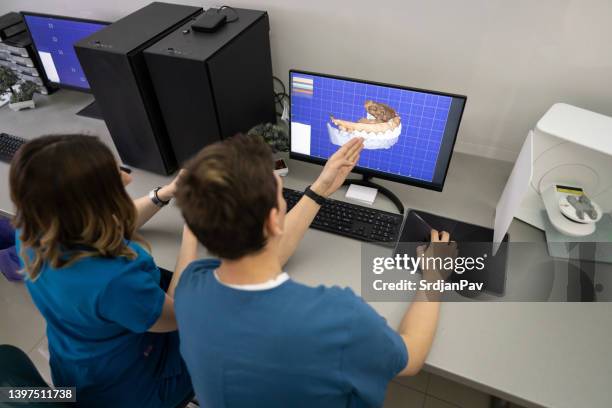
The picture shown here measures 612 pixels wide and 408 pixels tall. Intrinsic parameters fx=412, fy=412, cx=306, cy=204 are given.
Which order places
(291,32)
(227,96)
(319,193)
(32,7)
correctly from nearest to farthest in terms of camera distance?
(319,193) → (227,96) → (291,32) → (32,7)

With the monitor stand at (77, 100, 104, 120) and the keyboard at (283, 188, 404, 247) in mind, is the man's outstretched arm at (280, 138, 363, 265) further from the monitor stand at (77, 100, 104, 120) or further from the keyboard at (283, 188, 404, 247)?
the monitor stand at (77, 100, 104, 120)

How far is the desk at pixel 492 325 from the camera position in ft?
3.05

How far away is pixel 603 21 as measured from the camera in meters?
1.14

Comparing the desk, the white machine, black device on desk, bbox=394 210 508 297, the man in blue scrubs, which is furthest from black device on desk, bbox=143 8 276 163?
the white machine

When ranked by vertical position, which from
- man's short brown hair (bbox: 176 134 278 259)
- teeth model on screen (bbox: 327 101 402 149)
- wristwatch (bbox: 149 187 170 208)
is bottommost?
wristwatch (bbox: 149 187 170 208)

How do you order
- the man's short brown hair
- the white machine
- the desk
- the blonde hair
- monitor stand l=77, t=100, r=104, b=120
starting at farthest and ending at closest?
monitor stand l=77, t=100, r=104, b=120 → the white machine → the desk → the blonde hair → the man's short brown hair

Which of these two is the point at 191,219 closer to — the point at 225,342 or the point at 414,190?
the point at 225,342

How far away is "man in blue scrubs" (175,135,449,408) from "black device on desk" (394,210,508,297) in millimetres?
483

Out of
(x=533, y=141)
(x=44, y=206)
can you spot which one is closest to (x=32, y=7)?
(x=44, y=206)

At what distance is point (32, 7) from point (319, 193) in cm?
183

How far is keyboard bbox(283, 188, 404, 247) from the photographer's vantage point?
4.12 feet

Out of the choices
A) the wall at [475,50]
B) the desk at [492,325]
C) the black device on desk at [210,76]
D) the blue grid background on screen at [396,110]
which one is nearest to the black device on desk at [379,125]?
the blue grid background on screen at [396,110]

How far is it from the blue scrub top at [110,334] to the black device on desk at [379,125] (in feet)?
1.86

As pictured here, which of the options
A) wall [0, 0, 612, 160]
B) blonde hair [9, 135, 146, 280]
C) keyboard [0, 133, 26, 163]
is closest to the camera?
blonde hair [9, 135, 146, 280]
